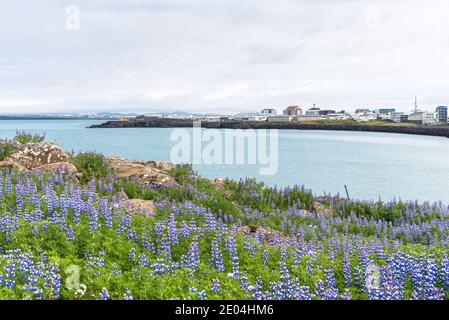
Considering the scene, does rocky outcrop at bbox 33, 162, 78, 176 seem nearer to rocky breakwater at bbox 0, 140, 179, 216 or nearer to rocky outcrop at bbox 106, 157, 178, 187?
rocky breakwater at bbox 0, 140, 179, 216

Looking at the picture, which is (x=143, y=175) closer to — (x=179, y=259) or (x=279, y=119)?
(x=179, y=259)

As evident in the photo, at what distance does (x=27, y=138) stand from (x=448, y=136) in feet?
285

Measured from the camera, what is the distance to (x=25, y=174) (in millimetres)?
12875

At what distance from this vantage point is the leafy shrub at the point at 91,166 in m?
15.9

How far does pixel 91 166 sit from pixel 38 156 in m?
2.15

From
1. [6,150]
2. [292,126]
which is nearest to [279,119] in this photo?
[292,126]

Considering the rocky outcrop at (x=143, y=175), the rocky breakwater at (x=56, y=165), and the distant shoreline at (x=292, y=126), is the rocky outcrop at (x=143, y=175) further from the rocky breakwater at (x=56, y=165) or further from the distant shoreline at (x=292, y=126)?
the distant shoreline at (x=292, y=126)

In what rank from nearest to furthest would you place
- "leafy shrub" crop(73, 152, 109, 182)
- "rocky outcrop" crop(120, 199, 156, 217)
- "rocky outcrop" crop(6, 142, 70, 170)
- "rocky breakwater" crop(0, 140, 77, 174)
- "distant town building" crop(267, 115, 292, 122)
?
"rocky outcrop" crop(120, 199, 156, 217) → "leafy shrub" crop(73, 152, 109, 182) → "rocky breakwater" crop(0, 140, 77, 174) → "rocky outcrop" crop(6, 142, 70, 170) → "distant town building" crop(267, 115, 292, 122)

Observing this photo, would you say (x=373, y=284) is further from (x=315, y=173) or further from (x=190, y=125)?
(x=190, y=125)

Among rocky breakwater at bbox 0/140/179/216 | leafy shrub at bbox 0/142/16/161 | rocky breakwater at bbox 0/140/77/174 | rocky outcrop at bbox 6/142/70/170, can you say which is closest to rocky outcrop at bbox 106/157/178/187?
rocky breakwater at bbox 0/140/179/216

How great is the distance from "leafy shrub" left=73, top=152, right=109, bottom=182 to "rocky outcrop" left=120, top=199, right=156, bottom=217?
4469 millimetres

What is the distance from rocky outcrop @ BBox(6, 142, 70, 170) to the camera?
651 inches

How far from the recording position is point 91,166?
1672 cm

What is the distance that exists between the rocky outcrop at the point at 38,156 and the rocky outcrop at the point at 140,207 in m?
6.55
